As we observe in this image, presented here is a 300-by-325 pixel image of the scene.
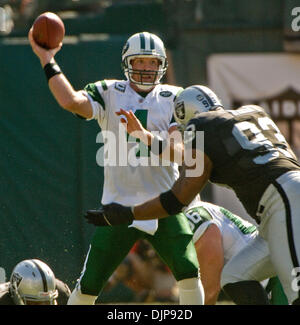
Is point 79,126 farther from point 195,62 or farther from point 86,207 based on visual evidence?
point 195,62

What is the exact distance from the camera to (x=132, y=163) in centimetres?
568

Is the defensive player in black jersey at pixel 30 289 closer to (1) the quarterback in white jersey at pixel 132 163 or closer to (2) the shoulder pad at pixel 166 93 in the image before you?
(1) the quarterback in white jersey at pixel 132 163

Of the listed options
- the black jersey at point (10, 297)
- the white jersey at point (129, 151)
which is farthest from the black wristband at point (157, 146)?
the black jersey at point (10, 297)

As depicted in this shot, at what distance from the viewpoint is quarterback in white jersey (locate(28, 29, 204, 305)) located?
5441mm

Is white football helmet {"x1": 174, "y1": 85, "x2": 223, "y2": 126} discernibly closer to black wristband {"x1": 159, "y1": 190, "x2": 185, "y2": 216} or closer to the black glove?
black wristband {"x1": 159, "y1": 190, "x2": 185, "y2": 216}

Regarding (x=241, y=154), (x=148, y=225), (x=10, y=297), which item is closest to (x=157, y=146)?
(x=148, y=225)

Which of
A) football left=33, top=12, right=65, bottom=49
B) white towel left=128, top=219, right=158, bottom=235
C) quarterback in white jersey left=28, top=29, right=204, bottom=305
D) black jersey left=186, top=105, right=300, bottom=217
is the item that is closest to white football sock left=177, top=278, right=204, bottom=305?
quarterback in white jersey left=28, top=29, right=204, bottom=305

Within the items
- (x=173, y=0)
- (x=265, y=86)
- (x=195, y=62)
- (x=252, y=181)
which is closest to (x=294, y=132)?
(x=265, y=86)

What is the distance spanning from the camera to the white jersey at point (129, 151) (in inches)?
223

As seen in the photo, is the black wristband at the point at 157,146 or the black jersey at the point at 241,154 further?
the black wristband at the point at 157,146

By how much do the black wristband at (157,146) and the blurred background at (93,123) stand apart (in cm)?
276

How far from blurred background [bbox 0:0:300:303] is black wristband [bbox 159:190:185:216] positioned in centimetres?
309

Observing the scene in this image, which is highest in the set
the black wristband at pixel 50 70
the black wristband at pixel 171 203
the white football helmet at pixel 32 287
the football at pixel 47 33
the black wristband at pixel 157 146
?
the football at pixel 47 33

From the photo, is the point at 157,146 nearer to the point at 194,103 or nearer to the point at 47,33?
→ the point at 194,103
